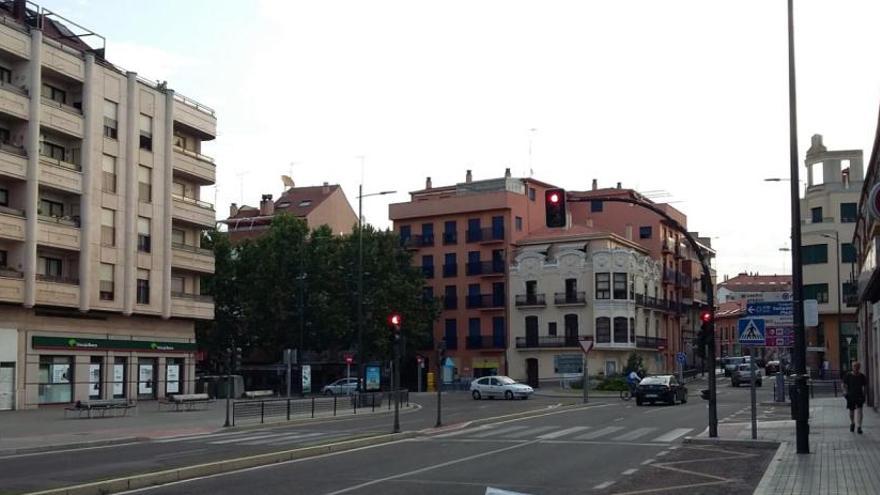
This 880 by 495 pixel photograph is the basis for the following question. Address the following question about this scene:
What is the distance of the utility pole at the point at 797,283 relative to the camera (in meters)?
19.2

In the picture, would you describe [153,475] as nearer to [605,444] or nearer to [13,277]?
[605,444]

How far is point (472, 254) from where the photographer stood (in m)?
83.9

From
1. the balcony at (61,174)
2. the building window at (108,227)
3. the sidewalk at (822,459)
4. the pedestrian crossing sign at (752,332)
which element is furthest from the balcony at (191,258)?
the pedestrian crossing sign at (752,332)

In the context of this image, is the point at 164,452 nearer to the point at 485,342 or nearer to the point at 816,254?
the point at 485,342

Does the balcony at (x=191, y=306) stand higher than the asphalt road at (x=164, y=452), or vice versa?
the balcony at (x=191, y=306)

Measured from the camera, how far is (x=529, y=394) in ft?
187

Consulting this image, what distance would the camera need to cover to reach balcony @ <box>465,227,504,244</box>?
82.4 m

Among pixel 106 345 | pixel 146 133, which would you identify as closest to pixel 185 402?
pixel 106 345

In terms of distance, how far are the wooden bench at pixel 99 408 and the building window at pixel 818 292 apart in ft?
192

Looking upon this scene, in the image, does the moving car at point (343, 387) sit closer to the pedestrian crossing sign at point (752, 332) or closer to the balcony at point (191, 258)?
the balcony at point (191, 258)

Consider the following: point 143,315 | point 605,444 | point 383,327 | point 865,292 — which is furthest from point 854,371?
point 383,327

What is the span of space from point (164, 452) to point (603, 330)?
58.1 meters

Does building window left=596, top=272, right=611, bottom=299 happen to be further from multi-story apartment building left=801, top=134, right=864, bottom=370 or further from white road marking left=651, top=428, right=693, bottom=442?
white road marking left=651, top=428, right=693, bottom=442

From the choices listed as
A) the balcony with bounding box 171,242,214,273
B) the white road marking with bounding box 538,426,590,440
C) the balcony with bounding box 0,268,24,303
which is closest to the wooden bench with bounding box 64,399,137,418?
the balcony with bounding box 0,268,24,303
